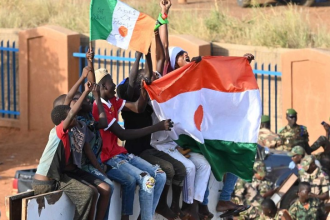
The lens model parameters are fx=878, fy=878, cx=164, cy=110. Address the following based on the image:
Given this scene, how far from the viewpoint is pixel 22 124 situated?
17.9 m

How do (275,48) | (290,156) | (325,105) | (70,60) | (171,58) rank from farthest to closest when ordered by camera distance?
1. (70,60)
2. (275,48)
3. (325,105)
4. (290,156)
5. (171,58)

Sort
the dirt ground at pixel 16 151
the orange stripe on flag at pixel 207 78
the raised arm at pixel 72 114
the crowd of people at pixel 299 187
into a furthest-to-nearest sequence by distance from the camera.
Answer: the dirt ground at pixel 16 151 → the crowd of people at pixel 299 187 → the orange stripe on flag at pixel 207 78 → the raised arm at pixel 72 114

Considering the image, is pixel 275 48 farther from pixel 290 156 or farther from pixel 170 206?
pixel 170 206

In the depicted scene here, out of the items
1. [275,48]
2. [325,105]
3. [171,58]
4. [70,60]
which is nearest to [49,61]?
[70,60]

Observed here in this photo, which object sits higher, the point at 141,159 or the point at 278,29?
the point at 278,29

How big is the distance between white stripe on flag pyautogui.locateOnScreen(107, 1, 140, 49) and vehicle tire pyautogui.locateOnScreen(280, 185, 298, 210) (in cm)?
499

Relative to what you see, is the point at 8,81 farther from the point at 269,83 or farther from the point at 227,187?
the point at 227,187

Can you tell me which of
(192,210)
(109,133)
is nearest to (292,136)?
(192,210)

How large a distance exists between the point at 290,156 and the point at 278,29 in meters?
4.77

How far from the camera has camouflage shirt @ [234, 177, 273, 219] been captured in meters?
12.7

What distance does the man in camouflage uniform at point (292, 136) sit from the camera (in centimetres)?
1335

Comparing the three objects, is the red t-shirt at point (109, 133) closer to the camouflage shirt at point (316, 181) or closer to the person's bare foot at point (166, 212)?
the person's bare foot at point (166, 212)

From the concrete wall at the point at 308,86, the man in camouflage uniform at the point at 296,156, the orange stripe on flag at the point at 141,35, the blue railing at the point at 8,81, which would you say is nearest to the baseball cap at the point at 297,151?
the man in camouflage uniform at the point at 296,156

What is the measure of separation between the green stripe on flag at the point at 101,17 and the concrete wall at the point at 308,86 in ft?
22.8
